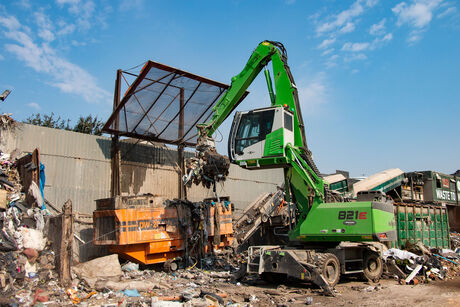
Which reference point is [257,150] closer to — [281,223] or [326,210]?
[326,210]

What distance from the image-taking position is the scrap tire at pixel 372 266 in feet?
32.3

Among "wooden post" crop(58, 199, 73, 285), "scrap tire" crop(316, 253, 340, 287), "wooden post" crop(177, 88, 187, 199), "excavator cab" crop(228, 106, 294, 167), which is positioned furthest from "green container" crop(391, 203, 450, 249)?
"wooden post" crop(58, 199, 73, 285)

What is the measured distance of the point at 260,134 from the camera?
9383 mm

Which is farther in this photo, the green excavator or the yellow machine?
the yellow machine

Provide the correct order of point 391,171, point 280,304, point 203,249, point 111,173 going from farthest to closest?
point 391,171 < point 111,173 < point 203,249 < point 280,304

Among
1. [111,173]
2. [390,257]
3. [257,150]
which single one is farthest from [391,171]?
[111,173]

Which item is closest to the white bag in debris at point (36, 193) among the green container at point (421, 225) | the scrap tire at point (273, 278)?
the scrap tire at point (273, 278)

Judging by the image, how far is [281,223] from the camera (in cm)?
1413

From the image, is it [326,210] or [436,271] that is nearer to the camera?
[326,210]

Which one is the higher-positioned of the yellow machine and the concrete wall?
the concrete wall

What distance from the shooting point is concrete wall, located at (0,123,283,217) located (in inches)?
440

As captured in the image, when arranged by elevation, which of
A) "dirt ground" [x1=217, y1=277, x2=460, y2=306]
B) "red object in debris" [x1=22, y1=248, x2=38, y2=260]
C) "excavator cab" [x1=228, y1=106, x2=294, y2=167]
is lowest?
"dirt ground" [x1=217, y1=277, x2=460, y2=306]

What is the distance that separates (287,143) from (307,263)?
2.67 metres

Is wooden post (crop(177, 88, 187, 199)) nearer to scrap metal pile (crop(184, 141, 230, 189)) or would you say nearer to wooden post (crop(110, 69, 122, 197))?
wooden post (crop(110, 69, 122, 197))
